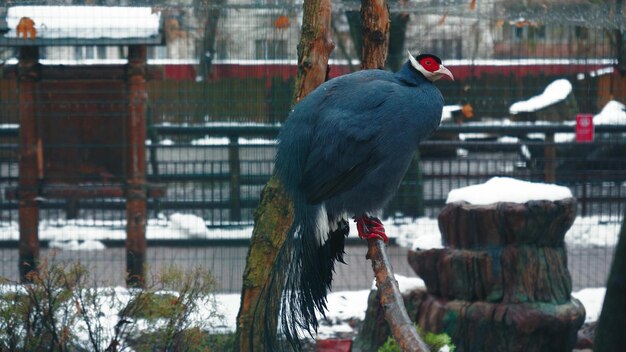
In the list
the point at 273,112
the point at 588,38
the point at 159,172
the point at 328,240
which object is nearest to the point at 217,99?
the point at 273,112

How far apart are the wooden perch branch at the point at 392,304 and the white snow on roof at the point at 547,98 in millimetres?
5516

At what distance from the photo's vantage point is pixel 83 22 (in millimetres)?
8320

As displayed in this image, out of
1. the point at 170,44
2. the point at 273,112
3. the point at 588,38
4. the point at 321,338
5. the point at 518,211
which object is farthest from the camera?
the point at 170,44

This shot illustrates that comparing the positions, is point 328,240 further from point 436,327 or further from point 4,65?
point 4,65

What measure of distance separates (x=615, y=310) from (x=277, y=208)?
2050mm

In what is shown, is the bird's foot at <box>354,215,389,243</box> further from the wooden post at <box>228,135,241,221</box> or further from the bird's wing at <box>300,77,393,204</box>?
the wooden post at <box>228,135,241,221</box>

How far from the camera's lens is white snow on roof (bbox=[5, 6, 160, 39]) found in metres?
8.24

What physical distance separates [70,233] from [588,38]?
5.79 m

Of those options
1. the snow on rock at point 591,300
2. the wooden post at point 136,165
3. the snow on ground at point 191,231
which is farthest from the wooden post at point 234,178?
the snow on rock at point 591,300

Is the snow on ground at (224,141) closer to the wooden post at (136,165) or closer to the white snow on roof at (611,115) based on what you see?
the wooden post at (136,165)

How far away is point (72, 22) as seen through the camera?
8.30 metres

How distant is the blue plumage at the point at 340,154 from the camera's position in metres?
3.64

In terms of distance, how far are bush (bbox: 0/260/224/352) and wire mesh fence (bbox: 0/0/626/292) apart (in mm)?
1951

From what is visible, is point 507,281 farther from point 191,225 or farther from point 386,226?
point 191,225
